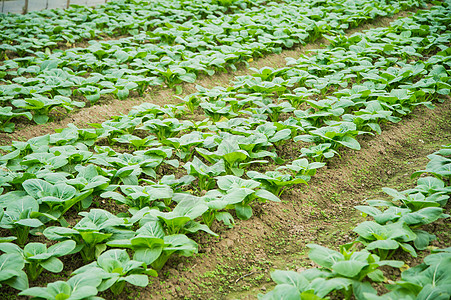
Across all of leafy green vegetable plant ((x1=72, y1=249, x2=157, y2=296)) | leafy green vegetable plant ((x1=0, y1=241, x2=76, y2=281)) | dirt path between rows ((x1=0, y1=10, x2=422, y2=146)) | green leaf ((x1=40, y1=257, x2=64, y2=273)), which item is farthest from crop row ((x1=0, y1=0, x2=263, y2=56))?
leafy green vegetable plant ((x1=72, y1=249, x2=157, y2=296))

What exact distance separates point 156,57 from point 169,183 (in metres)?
4.11

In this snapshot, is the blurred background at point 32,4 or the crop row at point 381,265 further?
the blurred background at point 32,4

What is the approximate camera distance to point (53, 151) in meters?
3.81

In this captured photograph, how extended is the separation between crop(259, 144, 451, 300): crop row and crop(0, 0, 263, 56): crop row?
731 cm

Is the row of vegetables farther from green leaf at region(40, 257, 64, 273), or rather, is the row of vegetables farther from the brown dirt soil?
the brown dirt soil

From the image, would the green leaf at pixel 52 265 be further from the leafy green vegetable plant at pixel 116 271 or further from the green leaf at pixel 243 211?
the green leaf at pixel 243 211

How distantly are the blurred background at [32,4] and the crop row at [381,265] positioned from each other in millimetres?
11256

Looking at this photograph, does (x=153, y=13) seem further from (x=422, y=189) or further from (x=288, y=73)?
(x=422, y=189)

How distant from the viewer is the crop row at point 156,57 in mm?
5383

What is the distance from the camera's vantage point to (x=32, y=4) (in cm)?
1046

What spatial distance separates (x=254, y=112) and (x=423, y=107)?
264 centimetres

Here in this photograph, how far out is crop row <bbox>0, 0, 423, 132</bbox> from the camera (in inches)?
212

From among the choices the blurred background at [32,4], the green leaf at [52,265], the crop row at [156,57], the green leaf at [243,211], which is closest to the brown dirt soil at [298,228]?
the green leaf at [243,211]

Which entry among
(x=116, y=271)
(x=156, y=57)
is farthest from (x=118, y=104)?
(x=116, y=271)
